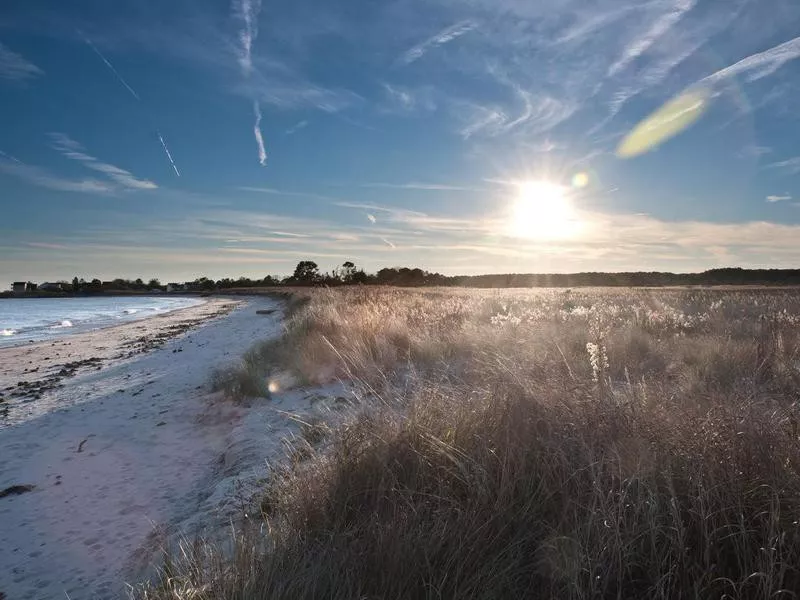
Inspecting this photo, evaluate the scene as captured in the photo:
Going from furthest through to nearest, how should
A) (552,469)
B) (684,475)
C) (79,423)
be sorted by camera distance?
(79,423) < (552,469) < (684,475)

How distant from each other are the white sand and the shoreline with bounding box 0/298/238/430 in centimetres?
40

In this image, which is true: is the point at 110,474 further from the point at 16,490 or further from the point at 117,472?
the point at 16,490

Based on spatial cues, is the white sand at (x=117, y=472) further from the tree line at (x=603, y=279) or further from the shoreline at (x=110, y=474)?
the tree line at (x=603, y=279)

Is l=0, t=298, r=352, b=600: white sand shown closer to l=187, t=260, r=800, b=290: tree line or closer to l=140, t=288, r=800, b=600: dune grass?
l=140, t=288, r=800, b=600: dune grass

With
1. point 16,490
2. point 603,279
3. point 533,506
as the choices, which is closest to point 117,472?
point 16,490

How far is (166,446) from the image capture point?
20.6 ft

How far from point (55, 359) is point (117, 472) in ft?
40.8

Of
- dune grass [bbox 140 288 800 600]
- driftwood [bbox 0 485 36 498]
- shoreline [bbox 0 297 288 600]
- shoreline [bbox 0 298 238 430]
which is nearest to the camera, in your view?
dune grass [bbox 140 288 800 600]

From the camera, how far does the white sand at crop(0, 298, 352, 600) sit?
362 cm

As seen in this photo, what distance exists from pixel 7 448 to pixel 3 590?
4.08 m

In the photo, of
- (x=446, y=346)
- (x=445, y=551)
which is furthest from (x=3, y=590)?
(x=446, y=346)

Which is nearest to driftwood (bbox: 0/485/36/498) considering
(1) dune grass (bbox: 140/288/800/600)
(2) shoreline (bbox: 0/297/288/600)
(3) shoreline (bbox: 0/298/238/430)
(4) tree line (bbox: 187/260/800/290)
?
(2) shoreline (bbox: 0/297/288/600)

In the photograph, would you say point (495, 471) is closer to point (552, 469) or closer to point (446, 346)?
point (552, 469)

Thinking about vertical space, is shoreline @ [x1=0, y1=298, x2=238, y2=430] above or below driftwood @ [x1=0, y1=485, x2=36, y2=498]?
below
